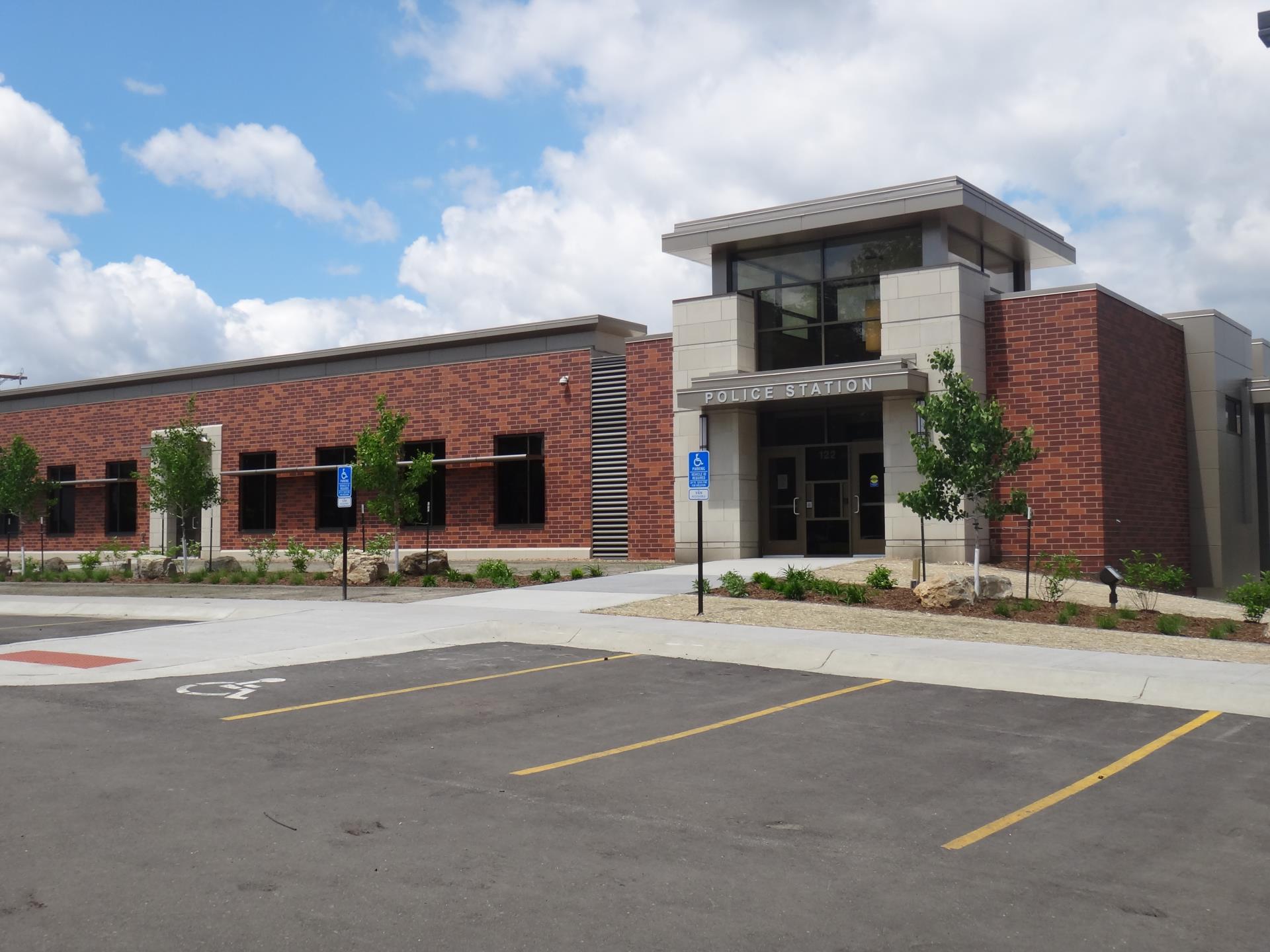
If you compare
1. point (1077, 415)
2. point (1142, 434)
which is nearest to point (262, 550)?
point (1077, 415)

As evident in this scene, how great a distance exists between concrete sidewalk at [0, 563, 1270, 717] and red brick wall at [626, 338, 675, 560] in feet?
29.1


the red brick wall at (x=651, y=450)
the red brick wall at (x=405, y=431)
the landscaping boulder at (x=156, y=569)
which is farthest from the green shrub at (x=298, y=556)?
the red brick wall at (x=651, y=450)

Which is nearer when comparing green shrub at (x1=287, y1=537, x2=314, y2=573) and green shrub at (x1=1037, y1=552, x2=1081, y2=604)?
green shrub at (x1=1037, y1=552, x2=1081, y2=604)

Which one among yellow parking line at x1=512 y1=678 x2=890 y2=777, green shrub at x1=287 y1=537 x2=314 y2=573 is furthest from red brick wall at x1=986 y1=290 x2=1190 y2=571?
green shrub at x1=287 y1=537 x2=314 y2=573

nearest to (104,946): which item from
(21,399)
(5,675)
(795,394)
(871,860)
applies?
(871,860)

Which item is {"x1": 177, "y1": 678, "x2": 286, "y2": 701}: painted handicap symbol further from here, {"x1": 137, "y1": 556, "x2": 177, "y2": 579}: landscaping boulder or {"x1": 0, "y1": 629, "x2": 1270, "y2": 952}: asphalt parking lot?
{"x1": 137, "y1": 556, "x2": 177, "y2": 579}: landscaping boulder

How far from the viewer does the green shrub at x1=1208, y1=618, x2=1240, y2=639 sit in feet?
50.2

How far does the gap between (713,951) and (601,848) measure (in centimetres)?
147

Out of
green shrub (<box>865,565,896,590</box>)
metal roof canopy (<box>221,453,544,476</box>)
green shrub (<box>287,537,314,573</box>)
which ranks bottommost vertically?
green shrub (<box>865,565,896,590</box>)

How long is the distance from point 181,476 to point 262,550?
4689 mm

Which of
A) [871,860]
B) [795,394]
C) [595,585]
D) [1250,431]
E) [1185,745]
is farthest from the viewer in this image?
[1250,431]

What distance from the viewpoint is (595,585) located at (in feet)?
70.1

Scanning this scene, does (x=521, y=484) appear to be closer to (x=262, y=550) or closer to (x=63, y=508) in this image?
(x=262, y=550)

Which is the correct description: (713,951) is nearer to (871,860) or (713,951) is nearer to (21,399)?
(871,860)
